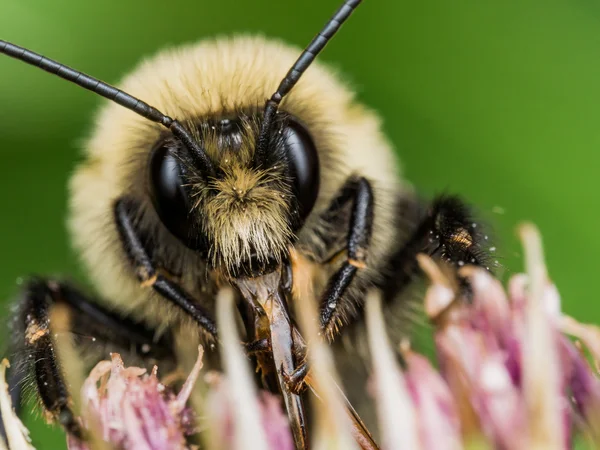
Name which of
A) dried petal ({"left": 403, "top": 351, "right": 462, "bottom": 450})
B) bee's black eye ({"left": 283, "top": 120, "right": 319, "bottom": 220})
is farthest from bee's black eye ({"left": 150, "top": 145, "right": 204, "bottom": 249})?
dried petal ({"left": 403, "top": 351, "right": 462, "bottom": 450})

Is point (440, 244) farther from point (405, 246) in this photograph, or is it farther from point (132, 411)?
point (132, 411)

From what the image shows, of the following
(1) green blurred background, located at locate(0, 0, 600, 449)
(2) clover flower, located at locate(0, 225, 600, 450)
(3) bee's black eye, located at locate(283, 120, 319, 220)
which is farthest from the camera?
(1) green blurred background, located at locate(0, 0, 600, 449)

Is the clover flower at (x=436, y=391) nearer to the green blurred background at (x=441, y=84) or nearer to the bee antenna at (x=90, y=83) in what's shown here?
the bee antenna at (x=90, y=83)

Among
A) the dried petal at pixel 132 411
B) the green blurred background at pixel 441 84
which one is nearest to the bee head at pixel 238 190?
the dried petal at pixel 132 411

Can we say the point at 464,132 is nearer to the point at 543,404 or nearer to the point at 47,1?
the point at 47,1

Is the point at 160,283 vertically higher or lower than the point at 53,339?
higher

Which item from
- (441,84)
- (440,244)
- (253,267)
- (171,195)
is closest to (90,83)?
(171,195)

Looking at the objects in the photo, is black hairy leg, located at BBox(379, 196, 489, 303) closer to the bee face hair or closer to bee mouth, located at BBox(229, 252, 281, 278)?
the bee face hair
